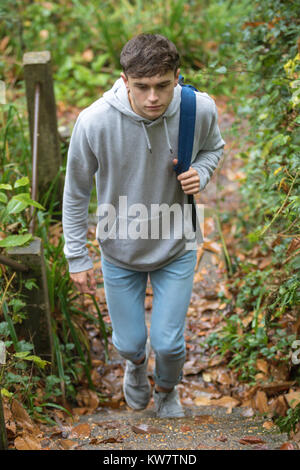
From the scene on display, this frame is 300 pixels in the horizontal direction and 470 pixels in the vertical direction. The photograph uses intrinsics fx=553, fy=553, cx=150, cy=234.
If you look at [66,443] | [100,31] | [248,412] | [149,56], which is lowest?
[248,412]

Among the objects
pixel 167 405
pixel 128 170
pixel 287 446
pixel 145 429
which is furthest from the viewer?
pixel 167 405

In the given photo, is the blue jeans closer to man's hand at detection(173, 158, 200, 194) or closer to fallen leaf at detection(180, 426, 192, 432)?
fallen leaf at detection(180, 426, 192, 432)

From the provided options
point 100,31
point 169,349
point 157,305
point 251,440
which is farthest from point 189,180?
point 100,31

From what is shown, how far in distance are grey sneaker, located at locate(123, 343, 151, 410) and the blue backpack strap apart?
1.42m

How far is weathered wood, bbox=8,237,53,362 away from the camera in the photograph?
3135 mm

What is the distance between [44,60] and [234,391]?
287 centimetres

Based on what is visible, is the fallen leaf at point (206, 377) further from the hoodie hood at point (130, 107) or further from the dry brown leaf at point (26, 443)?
the hoodie hood at point (130, 107)

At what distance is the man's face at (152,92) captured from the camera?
7.82 feet

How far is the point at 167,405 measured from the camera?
351cm

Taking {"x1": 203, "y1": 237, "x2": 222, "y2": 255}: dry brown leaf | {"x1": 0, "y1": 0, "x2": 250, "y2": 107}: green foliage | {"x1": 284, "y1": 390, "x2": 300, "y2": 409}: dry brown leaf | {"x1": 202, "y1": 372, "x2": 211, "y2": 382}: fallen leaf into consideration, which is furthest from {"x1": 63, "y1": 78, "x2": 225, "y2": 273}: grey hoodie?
{"x1": 0, "y1": 0, "x2": 250, "y2": 107}: green foliage

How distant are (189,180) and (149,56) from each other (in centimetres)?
61

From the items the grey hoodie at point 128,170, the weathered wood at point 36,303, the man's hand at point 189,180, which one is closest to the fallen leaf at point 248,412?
the grey hoodie at point 128,170

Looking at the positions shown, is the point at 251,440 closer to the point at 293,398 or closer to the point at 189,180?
the point at 293,398

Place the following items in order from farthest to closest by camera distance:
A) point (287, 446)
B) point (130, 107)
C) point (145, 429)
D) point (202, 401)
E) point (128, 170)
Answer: point (202, 401), point (145, 429), point (128, 170), point (130, 107), point (287, 446)
